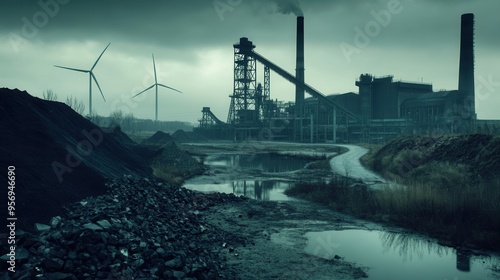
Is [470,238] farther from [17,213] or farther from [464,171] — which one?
[17,213]

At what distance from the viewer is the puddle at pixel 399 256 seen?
20.2 ft

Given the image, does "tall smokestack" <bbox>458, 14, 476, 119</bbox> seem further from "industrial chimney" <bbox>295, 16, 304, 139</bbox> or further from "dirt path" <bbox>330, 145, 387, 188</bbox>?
"dirt path" <bbox>330, 145, 387, 188</bbox>

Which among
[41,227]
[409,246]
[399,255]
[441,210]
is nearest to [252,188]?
[441,210]

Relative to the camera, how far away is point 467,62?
39031 mm

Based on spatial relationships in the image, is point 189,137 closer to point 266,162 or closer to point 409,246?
point 266,162

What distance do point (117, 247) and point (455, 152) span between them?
15.6m

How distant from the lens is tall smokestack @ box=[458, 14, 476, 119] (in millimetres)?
37938

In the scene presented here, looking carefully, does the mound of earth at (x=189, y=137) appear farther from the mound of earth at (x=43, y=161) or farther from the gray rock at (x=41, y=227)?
the gray rock at (x=41, y=227)

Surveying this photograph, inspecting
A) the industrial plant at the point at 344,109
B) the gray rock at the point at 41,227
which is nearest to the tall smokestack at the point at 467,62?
the industrial plant at the point at 344,109

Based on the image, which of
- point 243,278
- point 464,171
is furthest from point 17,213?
point 464,171

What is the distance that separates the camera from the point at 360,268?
20.8 feet

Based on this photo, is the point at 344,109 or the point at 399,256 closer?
the point at 399,256

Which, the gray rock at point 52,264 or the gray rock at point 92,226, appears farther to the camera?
the gray rock at point 92,226

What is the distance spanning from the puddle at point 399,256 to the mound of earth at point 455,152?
6839 mm
